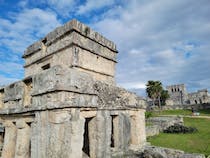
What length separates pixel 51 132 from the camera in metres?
3.77

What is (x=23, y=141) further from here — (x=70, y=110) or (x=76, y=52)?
(x=76, y=52)

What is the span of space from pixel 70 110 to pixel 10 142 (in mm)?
2774

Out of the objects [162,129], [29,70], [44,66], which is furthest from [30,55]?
[162,129]

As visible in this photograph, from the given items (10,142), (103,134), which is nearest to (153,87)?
(103,134)

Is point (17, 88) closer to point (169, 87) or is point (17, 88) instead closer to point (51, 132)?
point (51, 132)

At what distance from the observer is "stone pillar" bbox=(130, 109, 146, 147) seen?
6.91 m

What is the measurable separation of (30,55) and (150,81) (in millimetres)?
24644

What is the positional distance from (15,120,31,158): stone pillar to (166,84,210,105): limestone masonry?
45755 millimetres

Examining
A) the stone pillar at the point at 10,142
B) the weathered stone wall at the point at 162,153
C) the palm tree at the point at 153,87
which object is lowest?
the weathered stone wall at the point at 162,153

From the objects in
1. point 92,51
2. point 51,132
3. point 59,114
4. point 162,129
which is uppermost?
point 92,51

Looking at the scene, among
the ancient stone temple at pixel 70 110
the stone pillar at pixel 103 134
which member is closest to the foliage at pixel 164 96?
the ancient stone temple at pixel 70 110

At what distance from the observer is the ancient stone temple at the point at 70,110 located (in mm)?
3836

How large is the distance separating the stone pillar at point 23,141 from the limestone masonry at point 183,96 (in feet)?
150

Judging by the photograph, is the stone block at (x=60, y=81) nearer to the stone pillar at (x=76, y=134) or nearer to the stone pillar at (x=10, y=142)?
the stone pillar at (x=76, y=134)
